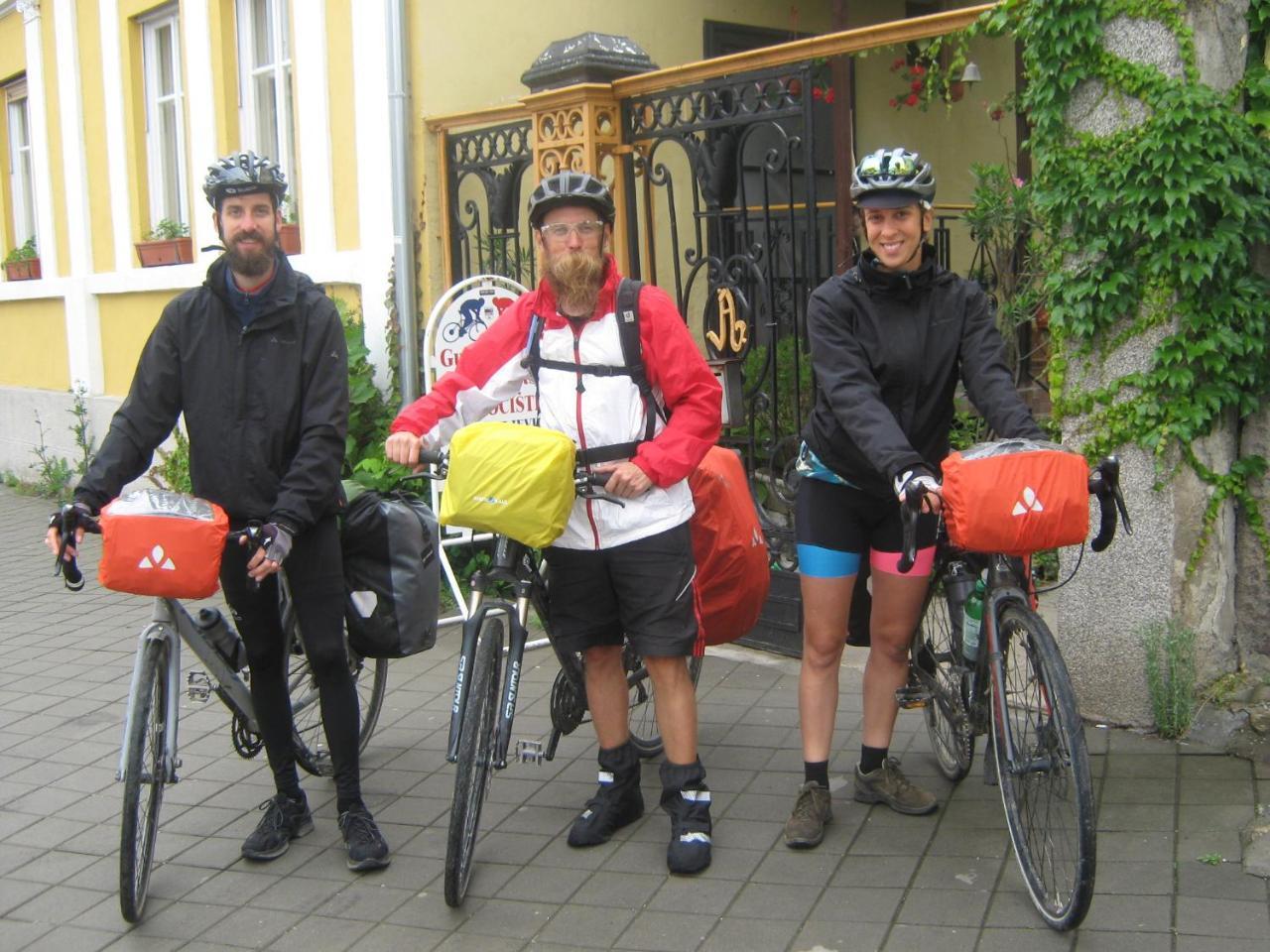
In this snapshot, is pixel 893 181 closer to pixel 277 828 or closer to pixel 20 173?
pixel 277 828

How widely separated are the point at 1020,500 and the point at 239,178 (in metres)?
2.38

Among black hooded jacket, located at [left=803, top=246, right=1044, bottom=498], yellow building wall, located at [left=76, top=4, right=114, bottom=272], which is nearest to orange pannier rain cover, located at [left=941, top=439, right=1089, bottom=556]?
black hooded jacket, located at [left=803, top=246, right=1044, bottom=498]

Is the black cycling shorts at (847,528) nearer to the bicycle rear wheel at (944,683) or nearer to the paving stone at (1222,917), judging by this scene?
the bicycle rear wheel at (944,683)

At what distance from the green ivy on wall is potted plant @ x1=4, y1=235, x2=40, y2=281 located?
10488 mm

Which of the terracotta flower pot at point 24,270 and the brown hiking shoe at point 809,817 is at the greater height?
the terracotta flower pot at point 24,270

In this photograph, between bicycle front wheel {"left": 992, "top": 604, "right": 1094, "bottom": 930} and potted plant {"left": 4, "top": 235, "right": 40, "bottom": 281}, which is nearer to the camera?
bicycle front wheel {"left": 992, "top": 604, "right": 1094, "bottom": 930}

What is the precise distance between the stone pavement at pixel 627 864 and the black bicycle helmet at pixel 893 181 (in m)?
1.85

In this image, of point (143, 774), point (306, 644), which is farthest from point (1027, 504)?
point (143, 774)

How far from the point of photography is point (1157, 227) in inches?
178

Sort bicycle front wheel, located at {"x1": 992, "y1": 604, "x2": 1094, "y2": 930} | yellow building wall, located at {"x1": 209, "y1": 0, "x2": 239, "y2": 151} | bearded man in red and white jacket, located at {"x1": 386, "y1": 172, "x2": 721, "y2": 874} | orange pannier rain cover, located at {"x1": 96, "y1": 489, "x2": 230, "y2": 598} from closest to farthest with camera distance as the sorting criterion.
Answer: bicycle front wheel, located at {"x1": 992, "y1": 604, "x2": 1094, "y2": 930} → orange pannier rain cover, located at {"x1": 96, "y1": 489, "x2": 230, "y2": 598} → bearded man in red and white jacket, located at {"x1": 386, "y1": 172, "x2": 721, "y2": 874} → yellow building wall, located at {"x1": 209, "y1": 0, "x2": 239, "y2": 151}

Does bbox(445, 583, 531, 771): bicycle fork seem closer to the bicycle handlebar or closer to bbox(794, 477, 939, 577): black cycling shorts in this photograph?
bbox(794, 477, 939, 577): black cycling shorts

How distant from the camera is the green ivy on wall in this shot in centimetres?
447

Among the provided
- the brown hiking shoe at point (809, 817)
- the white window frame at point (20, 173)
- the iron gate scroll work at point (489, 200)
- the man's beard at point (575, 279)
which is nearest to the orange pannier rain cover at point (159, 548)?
the man's beard at point (575, 279)

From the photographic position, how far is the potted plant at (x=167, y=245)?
410 inches
